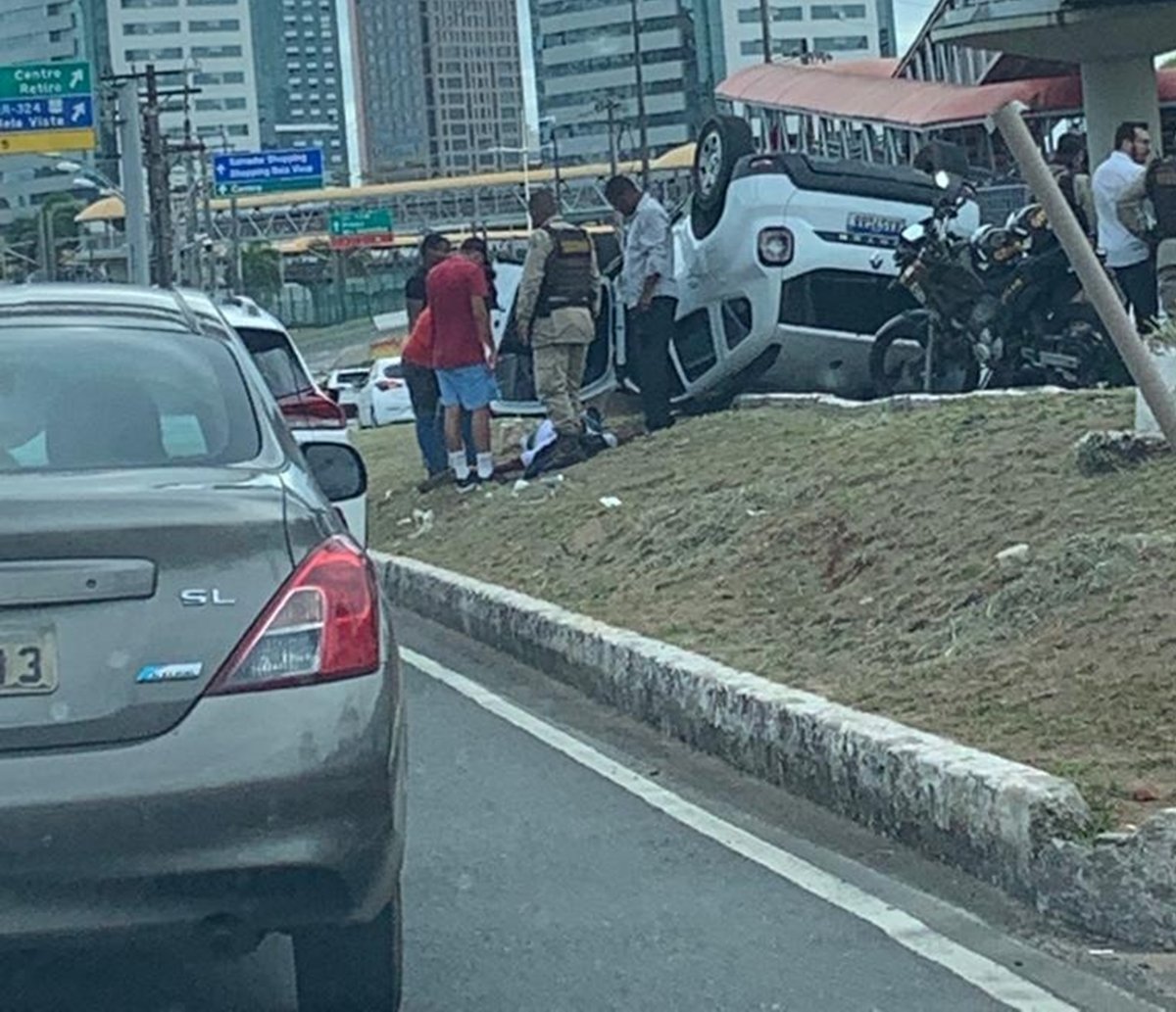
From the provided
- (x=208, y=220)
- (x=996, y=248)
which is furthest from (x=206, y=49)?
(x=996, y=248)

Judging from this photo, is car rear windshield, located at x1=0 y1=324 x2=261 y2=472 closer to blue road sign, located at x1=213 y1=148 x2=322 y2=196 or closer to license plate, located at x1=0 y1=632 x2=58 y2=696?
license plate, located at x1=0 y1=632 x2=58 y2=696

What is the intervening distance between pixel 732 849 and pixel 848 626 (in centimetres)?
239

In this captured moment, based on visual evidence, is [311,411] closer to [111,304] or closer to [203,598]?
[111,304]

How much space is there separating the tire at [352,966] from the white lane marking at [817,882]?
56.1 inches

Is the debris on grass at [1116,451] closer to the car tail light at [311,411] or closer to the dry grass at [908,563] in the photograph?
the dry grass at [908,563]

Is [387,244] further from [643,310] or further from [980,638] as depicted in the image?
[980,638]

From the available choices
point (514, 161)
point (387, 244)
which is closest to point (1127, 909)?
point (387, 244)

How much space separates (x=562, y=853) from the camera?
7.36m

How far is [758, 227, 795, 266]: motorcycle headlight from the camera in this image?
16.5 metres

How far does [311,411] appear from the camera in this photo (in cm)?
1273

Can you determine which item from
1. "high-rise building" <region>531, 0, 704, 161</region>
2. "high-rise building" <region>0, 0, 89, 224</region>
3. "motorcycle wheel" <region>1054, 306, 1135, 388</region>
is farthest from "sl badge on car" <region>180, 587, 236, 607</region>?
"high-rise building" <region>531, 0, 704, 161</region>

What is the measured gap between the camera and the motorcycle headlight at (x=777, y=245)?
1647 cm

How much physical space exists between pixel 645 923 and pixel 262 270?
10570 cm

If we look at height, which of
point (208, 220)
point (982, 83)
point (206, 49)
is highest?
point (206, 49)
